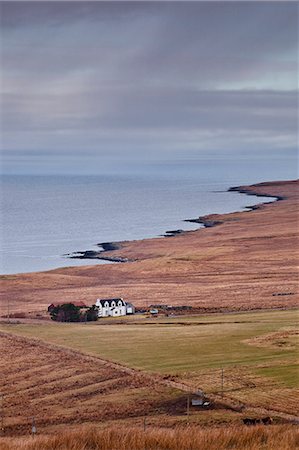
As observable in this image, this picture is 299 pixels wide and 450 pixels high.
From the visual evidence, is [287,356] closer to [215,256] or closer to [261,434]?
[261,434]

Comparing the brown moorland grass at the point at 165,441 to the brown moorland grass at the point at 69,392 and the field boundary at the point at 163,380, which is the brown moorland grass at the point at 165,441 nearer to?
the field boundary at the point at 163,380

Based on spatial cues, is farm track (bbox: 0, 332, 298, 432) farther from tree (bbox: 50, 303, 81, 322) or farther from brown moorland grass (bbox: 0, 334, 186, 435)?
tree (bbox: 50, 303, 81, 322)

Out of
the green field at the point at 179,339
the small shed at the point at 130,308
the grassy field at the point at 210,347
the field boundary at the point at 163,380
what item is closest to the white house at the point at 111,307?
the small shed at the point at 130,308

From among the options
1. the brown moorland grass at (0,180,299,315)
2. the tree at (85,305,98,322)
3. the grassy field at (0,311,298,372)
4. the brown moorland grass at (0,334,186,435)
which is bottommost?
the brown moorland grass at (0,334,186,435)

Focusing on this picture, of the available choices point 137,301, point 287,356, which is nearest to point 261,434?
point 287,356

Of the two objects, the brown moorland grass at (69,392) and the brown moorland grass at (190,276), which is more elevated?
the brown moorland grass at (190,276)

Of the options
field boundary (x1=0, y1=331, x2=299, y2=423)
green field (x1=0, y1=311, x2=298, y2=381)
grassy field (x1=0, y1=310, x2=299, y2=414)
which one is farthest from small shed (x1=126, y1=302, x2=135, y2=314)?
field boundary (x1=0, y1=331, x2=299, y2=423)
